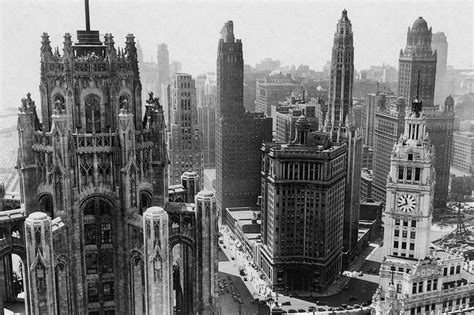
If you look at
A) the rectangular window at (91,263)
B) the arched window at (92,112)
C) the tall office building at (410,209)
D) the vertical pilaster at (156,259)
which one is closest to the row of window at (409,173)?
the tall office building at (410,209)

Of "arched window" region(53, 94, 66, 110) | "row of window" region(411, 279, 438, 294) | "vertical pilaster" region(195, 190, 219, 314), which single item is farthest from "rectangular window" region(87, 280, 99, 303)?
"row of window" region(411, 279, 438, 294)

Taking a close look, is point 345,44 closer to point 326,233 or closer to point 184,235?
point 326,233

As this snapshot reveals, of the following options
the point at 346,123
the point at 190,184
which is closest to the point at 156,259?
the point at 190,184

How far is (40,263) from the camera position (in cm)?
3425

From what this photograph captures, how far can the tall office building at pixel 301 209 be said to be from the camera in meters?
145

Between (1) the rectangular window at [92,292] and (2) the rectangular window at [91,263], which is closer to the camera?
(2) the rectangular window at [91,263]

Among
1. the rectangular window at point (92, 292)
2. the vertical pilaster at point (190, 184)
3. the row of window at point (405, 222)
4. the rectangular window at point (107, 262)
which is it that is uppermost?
the vertical pilaster at point (190, 184)

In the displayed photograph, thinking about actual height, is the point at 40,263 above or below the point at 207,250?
above

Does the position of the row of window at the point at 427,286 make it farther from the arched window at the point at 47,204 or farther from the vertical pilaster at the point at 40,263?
the vertical pilaster at the point at 40,263

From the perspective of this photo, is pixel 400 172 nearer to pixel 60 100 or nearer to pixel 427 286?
pixel 427 286

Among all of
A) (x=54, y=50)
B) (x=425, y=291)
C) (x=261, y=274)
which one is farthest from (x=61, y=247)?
(x=261, y=274)

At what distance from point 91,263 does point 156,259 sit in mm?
5957

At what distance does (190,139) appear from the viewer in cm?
18012

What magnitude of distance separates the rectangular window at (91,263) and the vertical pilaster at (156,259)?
15.8 feet
